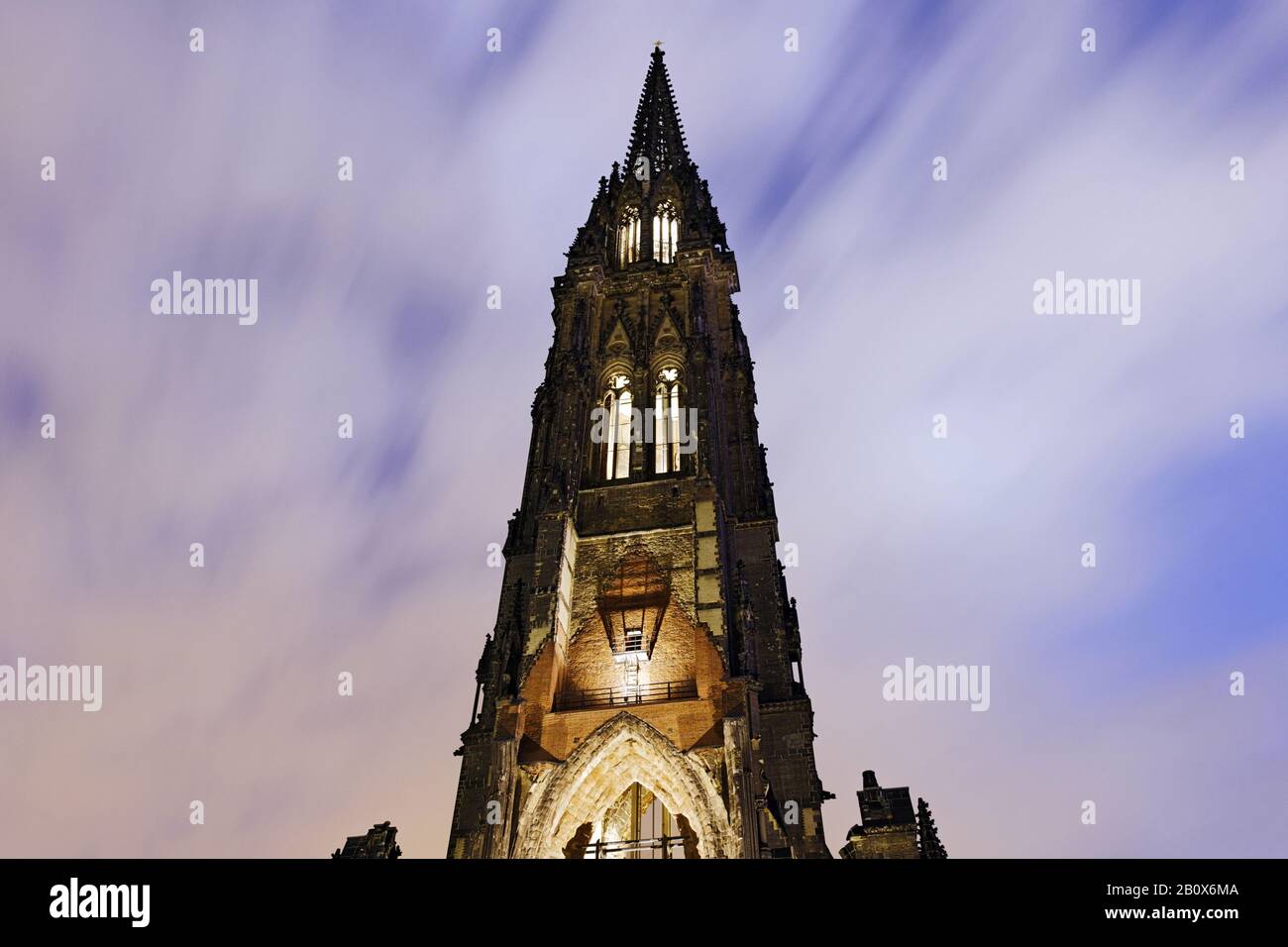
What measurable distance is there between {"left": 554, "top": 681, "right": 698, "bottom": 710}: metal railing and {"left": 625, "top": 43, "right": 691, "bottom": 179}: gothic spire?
28.5m

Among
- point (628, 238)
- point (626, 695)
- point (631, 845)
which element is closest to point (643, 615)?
point (626, 695)

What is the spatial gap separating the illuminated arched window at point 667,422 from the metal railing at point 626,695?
8285 mm

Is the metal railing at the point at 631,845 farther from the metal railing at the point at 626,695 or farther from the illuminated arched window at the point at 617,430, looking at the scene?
the illuminated arched window at the point at 617,430

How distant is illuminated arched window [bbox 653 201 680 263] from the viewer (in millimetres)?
39531

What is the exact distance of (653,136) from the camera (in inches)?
1871

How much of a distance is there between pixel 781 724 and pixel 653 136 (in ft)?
114

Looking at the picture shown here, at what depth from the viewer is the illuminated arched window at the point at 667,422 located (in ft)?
99.8

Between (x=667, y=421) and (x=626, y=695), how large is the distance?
11179 mm

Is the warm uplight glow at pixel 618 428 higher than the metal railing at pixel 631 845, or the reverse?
the warm uplight glow at pixel 618 428

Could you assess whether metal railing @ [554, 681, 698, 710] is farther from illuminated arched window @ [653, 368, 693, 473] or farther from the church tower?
illuminated arched window @ [653, 368, 693, 473]
